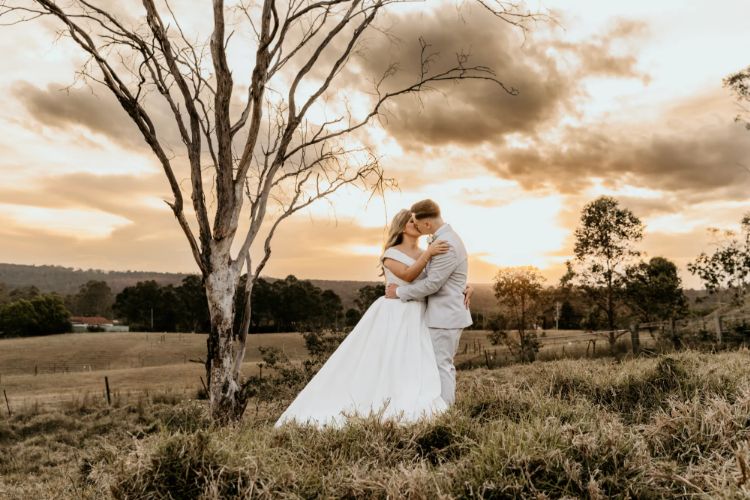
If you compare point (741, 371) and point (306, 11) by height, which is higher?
point (306, 11)

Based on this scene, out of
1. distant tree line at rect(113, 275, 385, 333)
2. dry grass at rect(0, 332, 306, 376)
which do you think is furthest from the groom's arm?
distant tree line at rect(113, 275, 385, 333)

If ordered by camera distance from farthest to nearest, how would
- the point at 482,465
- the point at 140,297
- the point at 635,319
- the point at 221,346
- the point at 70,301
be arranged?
the point at 70,301, the point at 140,297, the point at 635,319, the point at 221,346, the point at 482,465

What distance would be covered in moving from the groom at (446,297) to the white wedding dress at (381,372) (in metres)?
0.13

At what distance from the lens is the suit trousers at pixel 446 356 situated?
5762mm

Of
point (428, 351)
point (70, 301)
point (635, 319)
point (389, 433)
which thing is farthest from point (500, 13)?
point (70, 301)

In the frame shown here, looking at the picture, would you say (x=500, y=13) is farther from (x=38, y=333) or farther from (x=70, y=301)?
(x=70, y=301)

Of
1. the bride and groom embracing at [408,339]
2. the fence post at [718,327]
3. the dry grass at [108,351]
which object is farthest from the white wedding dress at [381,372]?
the dry grass at [108,351]

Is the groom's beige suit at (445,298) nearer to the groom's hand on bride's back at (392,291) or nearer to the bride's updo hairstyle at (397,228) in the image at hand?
the groom's hand on bride's back at (392,291)

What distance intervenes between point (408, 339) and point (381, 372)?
1.50 ft

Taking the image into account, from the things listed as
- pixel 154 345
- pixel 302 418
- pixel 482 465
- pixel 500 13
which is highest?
pixel 500 13

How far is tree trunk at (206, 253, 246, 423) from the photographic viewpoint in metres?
7.99

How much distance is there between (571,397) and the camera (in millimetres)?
4891

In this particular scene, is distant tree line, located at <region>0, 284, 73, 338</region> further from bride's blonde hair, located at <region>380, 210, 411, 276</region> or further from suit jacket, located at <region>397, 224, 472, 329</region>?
suit jacket, located at <region>397, 224, 472, 329</region>

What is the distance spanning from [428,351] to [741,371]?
3098 millimetres
